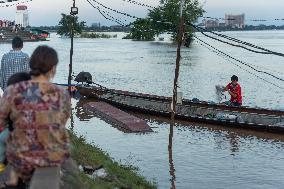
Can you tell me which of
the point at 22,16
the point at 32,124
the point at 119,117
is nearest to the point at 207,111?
the point at 119,117

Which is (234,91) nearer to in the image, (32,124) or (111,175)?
(111,175)

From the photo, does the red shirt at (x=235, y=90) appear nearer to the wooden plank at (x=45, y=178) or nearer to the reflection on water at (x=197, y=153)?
the reflection on water at (x=197, y=153)

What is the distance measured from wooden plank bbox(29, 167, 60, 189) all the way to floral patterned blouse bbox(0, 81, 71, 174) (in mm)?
54

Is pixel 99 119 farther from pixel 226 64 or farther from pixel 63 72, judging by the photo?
pixel 226 64

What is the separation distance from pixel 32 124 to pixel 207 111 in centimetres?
1732

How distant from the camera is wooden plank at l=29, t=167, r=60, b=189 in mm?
4117

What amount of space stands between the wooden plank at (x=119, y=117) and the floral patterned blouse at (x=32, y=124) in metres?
13.9

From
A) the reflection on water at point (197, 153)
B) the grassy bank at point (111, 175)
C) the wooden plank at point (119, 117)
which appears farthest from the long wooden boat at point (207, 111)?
the grassy bank at point (111, 175)

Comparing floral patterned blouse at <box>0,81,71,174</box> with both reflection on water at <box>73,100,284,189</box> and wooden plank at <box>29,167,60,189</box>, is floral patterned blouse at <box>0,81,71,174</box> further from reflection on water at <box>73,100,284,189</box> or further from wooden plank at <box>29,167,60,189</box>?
reflection on water at <box>73,100,284,189</box>

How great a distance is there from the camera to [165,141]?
16938mm

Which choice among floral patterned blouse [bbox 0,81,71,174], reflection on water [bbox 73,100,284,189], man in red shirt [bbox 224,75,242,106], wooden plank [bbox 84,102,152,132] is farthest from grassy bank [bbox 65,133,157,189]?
man in red shirt [bbox 224,75,242,106]

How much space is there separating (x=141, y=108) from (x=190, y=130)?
3713 millimetres

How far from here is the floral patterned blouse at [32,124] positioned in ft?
13.3

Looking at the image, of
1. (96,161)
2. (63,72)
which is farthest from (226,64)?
(96,161)
